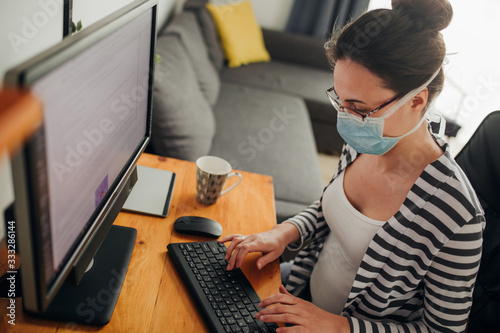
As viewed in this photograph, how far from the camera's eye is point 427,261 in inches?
32.3

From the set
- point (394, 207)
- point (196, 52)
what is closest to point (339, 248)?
point (394, 207)

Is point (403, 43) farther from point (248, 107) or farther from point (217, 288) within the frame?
point (248, 107)

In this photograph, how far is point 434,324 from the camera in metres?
0.82

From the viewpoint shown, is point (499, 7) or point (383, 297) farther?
point (499, 7)

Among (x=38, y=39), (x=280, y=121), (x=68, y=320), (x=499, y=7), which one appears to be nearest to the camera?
(x=68, y=320)

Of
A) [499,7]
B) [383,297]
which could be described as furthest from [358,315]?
[499,7]

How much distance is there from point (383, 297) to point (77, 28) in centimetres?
95

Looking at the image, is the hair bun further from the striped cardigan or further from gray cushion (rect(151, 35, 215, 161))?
gray cushion (rect(151, 35, 215, 161))

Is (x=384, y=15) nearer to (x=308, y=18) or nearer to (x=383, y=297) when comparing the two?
(x=383, y=297)

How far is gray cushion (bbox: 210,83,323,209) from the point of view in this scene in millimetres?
1833

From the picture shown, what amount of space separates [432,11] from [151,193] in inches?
30.6

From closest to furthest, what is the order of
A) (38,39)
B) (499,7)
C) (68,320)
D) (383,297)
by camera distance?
(68,320)
(38,39)
(383,297)
(499,7)

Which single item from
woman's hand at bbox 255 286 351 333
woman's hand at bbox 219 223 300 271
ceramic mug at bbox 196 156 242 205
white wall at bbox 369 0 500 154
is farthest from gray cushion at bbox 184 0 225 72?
woman's hand at bbox 255 286 351 333

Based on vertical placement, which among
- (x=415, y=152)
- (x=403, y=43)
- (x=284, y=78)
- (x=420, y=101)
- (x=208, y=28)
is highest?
(x=403, y=43)
